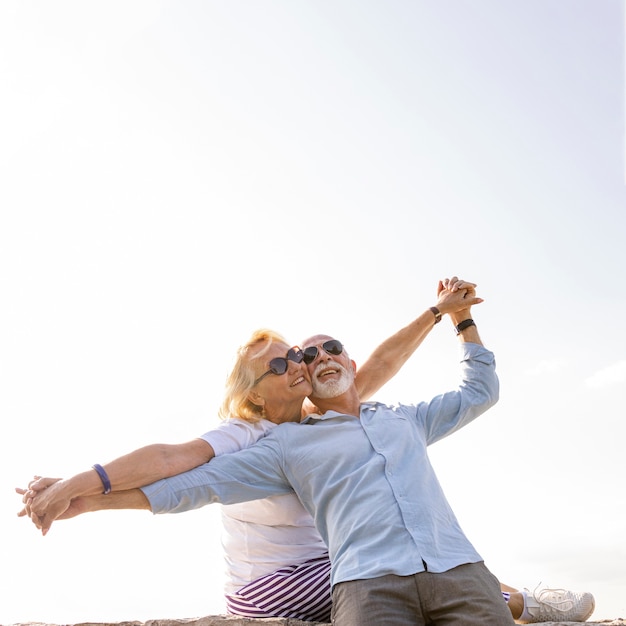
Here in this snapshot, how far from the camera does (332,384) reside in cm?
529

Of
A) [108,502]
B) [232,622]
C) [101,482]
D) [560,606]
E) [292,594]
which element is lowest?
[560,606]

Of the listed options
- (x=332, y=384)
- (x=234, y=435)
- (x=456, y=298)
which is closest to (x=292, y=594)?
(x=234, y=435)

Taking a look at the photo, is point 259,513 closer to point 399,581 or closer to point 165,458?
point 165,458

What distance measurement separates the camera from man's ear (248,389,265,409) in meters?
5.29

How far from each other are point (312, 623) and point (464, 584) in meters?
1.01

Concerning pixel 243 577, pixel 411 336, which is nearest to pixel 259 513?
pixel 243 577

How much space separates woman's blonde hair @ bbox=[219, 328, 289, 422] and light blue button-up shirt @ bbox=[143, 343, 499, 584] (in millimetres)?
460

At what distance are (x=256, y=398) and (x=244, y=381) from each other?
148 millimetres

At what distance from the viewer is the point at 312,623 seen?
14.9 feet

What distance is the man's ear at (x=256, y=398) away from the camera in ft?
17.3

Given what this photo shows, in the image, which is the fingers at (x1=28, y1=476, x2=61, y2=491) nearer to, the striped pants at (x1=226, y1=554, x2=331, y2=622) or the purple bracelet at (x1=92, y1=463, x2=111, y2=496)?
the purple bracelet at (x1=92, y1=463, x2=111, y2=496)

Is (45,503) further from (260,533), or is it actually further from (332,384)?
(332,384)

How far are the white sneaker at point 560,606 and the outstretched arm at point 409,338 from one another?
1986 millimetres

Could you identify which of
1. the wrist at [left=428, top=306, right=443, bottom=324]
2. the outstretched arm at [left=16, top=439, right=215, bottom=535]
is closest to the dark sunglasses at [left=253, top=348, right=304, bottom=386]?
the outstretched arm at [left=16, top=439, right=215, bottom=535]
